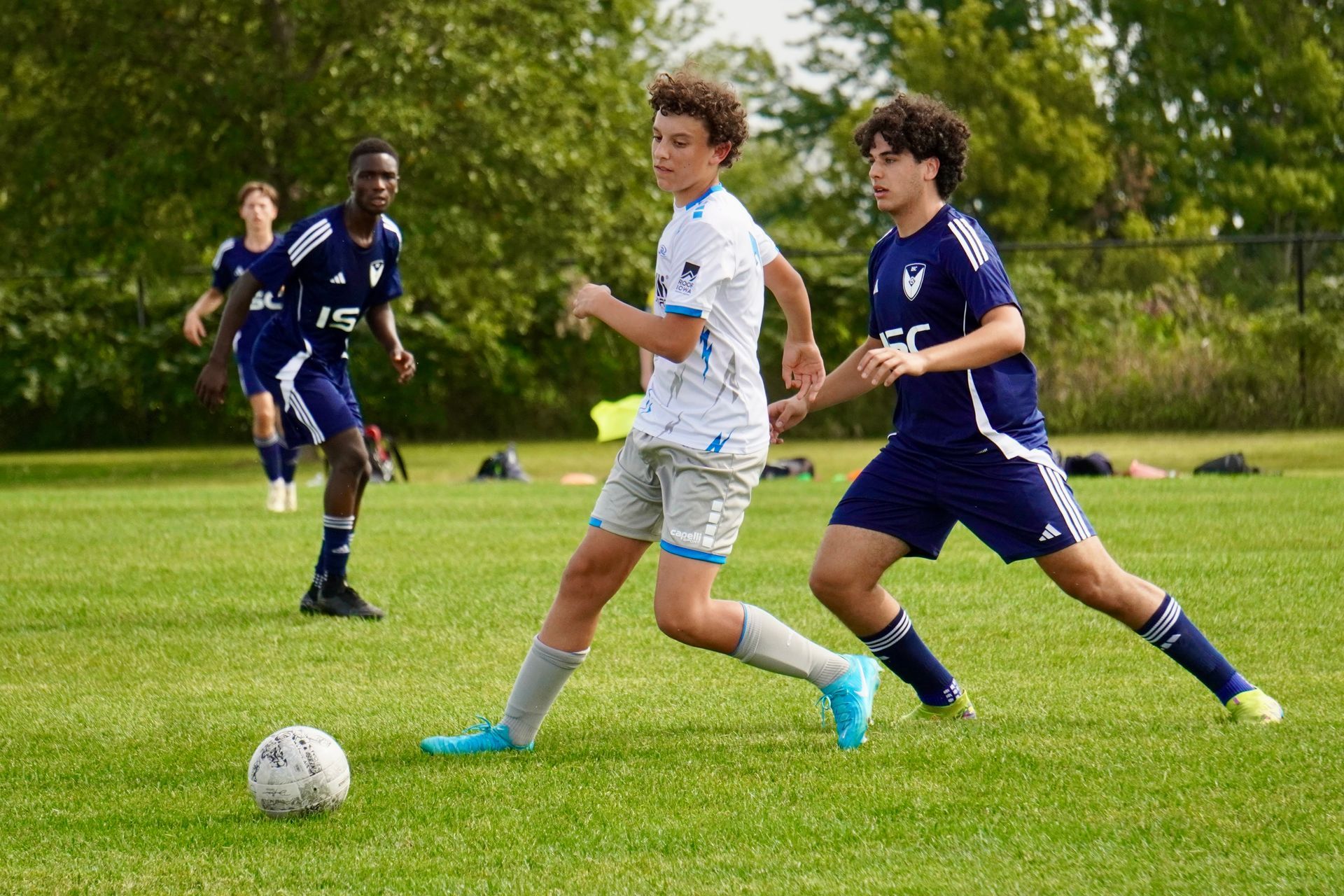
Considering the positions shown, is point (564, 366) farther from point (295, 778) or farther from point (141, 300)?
point (295, 778)

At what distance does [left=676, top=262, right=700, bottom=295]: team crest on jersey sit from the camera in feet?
14.6

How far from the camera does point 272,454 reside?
521 inches

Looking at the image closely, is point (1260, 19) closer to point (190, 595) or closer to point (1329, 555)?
point (1329, 555)

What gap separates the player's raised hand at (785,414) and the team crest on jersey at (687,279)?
2.28ft

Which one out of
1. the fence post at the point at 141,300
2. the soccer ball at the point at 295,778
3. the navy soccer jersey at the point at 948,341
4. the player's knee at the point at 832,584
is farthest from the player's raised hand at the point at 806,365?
the fence post at the point at 141,300

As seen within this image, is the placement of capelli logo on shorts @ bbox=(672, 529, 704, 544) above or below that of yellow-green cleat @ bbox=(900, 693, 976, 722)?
above

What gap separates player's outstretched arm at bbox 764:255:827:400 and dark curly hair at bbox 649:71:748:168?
492mm

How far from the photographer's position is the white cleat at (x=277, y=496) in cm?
1312

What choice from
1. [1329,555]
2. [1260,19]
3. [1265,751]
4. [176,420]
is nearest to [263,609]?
[1265,751]

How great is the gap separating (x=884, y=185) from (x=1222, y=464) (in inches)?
435

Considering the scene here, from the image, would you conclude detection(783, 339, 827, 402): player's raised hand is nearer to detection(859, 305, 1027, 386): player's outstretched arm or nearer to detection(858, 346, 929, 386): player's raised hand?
detection(859, 305, 1027, 386): player's outstretched arm

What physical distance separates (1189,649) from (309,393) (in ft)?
15.1

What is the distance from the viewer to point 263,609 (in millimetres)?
8078

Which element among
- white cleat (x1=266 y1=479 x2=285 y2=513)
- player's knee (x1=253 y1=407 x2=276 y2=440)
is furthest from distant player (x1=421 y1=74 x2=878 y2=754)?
white cleat (x1=266 y1=479 x2=285 y2=513)
